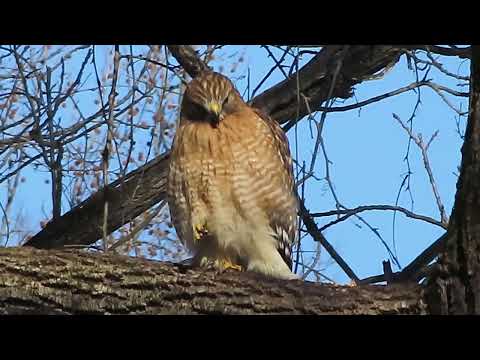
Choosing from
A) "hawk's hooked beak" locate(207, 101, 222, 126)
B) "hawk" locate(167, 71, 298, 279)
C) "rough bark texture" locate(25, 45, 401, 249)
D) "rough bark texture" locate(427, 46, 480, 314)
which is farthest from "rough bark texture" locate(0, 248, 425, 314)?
"rough bark texture" locate(25, 45, 401, 249)

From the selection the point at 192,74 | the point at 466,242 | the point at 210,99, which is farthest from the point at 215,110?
the point at 466,242

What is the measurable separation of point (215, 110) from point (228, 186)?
39 cm

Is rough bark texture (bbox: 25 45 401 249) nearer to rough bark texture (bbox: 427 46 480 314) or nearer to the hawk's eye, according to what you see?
the hawk's eye

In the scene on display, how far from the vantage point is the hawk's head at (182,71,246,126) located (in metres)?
4.57

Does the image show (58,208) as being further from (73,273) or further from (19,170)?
(73,273)

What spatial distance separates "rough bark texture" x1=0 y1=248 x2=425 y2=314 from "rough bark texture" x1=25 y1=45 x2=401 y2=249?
1.76 m

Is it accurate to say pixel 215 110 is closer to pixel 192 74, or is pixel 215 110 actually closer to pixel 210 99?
pixel 210 99

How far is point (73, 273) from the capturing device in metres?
3.13

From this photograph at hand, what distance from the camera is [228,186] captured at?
173 inches

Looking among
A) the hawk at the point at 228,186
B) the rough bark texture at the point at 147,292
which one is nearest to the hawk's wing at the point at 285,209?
the hawk at the point at 228,186

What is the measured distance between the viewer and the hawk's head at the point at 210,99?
4.57 m

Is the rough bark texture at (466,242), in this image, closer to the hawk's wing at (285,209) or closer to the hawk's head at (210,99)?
the hawk's wing at (285,209)

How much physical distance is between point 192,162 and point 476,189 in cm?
203
